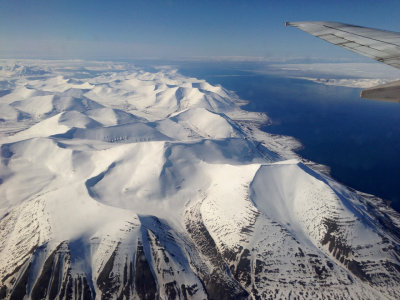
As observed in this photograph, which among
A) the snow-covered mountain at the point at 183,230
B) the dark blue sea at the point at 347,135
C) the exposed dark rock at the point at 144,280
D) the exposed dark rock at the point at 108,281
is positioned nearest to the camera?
the exposed dark rock at the point at 108,281

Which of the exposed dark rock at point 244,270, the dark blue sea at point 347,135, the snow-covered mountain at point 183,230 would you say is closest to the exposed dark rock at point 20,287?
the snow-covered mountain at point 183,230

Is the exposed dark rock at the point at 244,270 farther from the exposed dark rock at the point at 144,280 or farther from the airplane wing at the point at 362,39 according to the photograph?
the airplane wing at the point at 362,39

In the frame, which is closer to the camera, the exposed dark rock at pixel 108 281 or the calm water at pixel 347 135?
the exposed dark rock at pixel 108 281

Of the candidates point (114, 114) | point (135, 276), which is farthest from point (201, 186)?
point (114, 114)

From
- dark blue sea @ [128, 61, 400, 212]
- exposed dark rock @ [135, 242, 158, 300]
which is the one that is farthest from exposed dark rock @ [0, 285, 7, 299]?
dark blue sea @ [128, 61, 400, 212]

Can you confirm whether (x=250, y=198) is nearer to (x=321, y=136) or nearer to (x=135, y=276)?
(x=135, y=276)

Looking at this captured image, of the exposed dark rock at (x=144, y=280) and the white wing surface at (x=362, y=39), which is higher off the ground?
the white wing surface at (x=362, y=39)
